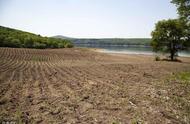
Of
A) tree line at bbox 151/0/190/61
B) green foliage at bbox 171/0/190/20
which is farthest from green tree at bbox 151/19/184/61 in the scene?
green foliage at bbox 171/0/190/20

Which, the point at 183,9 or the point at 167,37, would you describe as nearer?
the point at 183,9

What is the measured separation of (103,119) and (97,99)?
2.22m

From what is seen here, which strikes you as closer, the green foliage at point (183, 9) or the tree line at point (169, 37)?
the green foliage at point (183, 9)

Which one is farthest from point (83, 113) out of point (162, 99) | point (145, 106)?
point (162, 99)

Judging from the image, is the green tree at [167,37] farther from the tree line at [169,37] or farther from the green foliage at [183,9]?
the green foliage at [183,9]

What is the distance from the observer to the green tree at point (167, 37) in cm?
3972

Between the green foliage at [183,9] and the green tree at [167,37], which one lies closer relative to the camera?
the green foliage at [183,9]

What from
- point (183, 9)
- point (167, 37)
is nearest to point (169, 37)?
point (167, 37)

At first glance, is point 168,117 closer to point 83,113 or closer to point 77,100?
point 83,113

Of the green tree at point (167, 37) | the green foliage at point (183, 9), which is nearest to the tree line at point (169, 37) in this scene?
the green tree at point (167, 37)

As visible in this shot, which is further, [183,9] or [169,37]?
[169,37]

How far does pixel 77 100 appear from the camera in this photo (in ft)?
27.7

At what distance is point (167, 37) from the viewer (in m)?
40.5

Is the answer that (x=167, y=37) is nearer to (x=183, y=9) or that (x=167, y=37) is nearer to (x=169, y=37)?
(x=169, y=37)
